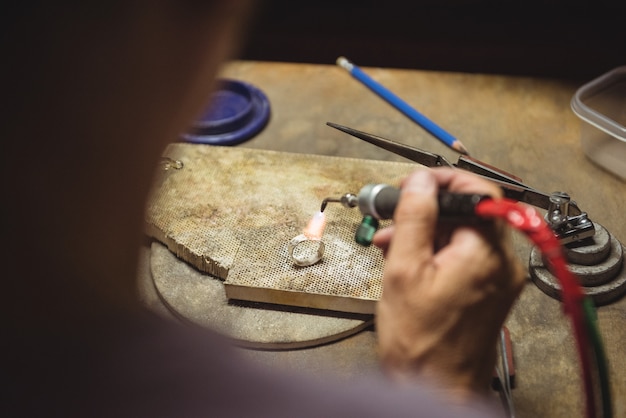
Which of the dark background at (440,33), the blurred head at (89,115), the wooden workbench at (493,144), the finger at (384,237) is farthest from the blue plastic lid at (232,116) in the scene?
the blurred head at (89,115)

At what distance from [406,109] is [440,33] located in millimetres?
592

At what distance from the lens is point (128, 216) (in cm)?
54

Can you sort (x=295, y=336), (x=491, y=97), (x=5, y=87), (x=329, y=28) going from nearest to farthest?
1. (x=5, y=87)
2. (x=295, y=336)
3. (x=491, y=97)
4. (x=329, y=28)

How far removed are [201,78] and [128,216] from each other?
145 millimetres

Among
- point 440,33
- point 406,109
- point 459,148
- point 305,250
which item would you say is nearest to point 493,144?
point 459,148

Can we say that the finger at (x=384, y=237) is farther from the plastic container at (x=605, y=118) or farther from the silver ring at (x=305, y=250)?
the plastic container at (x=605, y=118)

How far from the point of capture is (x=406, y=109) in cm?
138

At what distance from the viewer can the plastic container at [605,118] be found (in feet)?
3.71

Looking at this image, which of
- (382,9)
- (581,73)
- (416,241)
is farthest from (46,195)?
(382,9)

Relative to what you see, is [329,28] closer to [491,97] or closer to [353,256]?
[491,97]

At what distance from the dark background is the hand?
1.08 metres

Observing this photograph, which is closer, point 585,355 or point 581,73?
point 585,355

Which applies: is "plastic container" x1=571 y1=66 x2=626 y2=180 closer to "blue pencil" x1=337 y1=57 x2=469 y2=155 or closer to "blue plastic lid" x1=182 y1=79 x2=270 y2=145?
"blue pencil" x1=337 y1=57 x2=469 y2=155

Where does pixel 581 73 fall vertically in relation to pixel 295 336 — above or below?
above
